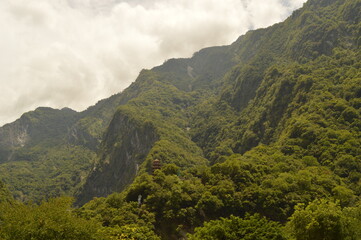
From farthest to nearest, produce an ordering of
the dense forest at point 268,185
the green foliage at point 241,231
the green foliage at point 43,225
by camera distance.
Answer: the dense forest at point 268,185, the green foliage at point 241,231, the green foliage at point 43,225

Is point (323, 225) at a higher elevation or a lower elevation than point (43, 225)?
lower

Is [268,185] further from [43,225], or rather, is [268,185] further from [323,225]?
[43,225]

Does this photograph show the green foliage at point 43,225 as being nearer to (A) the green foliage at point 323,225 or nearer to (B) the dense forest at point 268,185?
(B) the dense forest at point 268,185

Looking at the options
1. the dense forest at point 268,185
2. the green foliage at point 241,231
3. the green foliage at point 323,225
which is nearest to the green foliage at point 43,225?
the dense forest at point 268,185

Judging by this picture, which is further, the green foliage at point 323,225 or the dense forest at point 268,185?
the dense forest at point 268,185

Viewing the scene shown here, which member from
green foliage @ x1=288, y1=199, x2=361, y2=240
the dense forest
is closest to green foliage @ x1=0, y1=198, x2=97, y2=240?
the dense forest

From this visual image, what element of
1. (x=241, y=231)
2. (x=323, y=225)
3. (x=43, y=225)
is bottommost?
(x=323, y=225)

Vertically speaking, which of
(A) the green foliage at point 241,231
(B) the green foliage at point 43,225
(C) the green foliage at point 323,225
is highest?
(B) the green foliage at point 43,225

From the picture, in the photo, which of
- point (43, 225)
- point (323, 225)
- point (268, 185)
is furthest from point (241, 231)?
point (268, 185)

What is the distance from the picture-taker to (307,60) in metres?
193

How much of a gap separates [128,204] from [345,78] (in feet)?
394

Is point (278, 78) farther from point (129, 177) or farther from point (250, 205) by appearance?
point (250, 205)

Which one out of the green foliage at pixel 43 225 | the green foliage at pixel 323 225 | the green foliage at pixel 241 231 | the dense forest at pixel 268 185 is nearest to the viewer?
the green foliage at pixel 43 225

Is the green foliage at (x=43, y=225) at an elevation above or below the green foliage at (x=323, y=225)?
above
